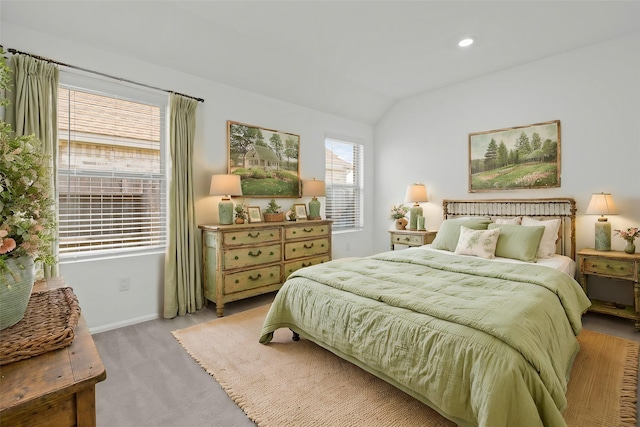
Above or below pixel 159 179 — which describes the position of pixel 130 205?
below

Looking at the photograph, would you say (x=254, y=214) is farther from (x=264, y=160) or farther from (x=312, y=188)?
(x=312, y=188)

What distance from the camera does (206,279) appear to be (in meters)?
3.54

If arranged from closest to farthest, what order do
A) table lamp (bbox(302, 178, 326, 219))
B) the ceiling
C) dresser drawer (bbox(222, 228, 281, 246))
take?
1. the ceiling
2. dresser drawer (bbox(222, 228, 281, 246))
3. table lamp (bbox(302, 178, 326, 219))

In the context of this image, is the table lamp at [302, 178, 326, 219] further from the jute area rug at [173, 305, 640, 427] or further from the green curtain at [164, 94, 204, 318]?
the jute area rug at [173, 305, 640, 427]

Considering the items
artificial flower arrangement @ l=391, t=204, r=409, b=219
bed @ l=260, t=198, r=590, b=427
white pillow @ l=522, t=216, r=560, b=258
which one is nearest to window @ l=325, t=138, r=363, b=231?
artificial flower arrangement @ l=391, t=204, r=409, b=219

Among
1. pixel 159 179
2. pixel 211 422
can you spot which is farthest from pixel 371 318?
pixel 159 179

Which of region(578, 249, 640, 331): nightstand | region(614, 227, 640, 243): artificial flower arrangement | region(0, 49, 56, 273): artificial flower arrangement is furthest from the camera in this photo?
region(614, 227, 640, 243): artificial flower arrangement

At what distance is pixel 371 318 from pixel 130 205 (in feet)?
8.84

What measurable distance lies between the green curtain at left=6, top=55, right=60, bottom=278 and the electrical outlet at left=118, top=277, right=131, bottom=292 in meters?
0.54

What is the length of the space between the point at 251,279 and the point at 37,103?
245 cm

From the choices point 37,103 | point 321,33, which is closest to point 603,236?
point 321,33

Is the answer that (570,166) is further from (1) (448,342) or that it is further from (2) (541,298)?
(1) (448,342)

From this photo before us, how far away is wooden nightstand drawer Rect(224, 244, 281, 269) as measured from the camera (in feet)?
11.0

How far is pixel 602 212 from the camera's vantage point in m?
3.23
